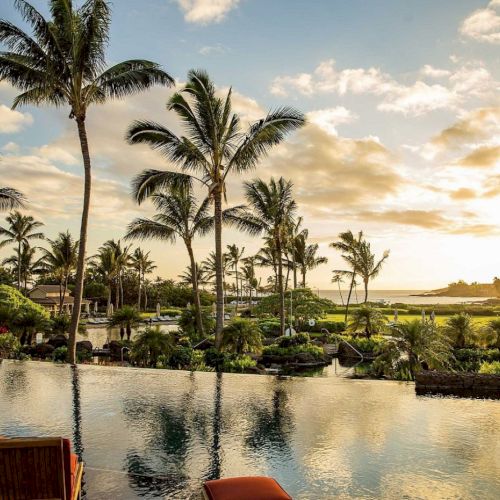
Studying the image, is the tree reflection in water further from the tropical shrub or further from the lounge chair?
the tropical shrub

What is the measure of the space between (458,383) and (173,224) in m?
20.0

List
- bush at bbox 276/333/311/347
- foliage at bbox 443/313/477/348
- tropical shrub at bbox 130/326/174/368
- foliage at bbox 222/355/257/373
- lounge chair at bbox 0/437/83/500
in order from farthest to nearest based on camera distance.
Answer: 1. bush at bbox 276/333/311/347
2. foliage at bbox 443/313/477/348
3. tropical shrub at bbox 130/326/174/368
4. foliage at bbox 222/355/257/373
5. lounge chair at bbox 0/437/83/500

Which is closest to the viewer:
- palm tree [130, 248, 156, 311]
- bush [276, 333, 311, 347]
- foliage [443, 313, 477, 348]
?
foliage [443, 313, 477, 348]

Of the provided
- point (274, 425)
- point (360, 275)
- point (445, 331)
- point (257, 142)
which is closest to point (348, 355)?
point (445, 331)

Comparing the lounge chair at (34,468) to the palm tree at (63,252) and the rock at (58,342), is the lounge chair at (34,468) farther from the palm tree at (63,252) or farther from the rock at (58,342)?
the palm tree at (63,252)

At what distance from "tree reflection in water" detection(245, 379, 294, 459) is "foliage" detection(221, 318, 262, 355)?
24.4ft

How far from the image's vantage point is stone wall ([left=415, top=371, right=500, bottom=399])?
10.7 m

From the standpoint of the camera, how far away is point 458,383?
10828mm

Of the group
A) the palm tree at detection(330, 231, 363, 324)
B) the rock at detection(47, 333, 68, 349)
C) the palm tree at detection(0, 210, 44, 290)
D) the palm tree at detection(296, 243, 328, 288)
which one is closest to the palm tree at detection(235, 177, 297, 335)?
the rock at detection(47, 333, 68, 349)

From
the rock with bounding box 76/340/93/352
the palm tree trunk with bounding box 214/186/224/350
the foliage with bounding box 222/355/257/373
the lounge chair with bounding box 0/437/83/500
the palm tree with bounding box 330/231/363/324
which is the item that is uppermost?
the palm tree with bounding box 330/231/363/324

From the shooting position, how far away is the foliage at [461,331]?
2111 cm

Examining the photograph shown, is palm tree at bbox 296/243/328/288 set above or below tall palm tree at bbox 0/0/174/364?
below

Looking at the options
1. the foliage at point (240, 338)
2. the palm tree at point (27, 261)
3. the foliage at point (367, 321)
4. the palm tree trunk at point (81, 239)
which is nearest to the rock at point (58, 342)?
the palm tree trunk at point (81, 239)

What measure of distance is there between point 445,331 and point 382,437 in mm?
15905
